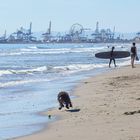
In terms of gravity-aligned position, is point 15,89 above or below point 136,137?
below

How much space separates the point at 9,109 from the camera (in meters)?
12.2

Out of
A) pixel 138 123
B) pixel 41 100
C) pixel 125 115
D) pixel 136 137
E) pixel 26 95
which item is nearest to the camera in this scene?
pixel 136 137

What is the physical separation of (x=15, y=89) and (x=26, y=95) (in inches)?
89.6

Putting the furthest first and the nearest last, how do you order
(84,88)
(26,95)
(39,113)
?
(84,88), (26,95), (39,113)

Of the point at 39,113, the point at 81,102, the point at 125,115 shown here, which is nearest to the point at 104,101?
the point at 81,102

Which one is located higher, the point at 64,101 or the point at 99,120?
the point at 99,120

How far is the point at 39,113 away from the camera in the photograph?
11.4 metres

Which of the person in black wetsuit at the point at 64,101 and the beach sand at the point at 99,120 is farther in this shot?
the person in black wetsuit at the point at 64,101

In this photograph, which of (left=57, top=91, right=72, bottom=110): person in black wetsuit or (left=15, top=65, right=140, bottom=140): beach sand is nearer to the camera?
(left=15, top=65, right=140, bottom=140): beach sand

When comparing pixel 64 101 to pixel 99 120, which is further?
pixel 64 101

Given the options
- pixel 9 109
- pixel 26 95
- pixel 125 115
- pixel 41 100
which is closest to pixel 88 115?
pixel 125 115

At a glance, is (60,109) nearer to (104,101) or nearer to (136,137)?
(104,101)

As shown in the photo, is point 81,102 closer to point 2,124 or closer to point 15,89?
point 2,124

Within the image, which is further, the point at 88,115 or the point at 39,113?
the point at 39,113
